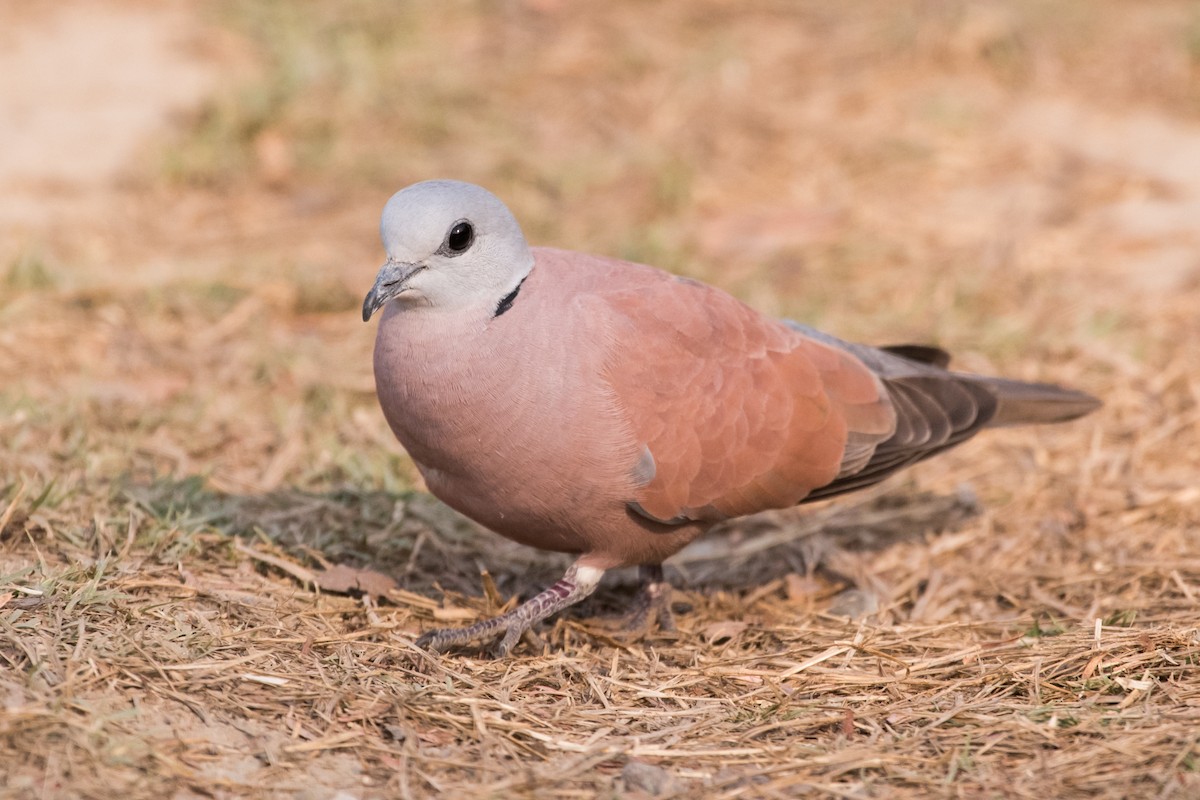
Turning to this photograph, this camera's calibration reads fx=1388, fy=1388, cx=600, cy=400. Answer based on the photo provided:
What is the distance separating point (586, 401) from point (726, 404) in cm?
51

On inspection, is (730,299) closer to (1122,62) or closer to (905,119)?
(905,119)

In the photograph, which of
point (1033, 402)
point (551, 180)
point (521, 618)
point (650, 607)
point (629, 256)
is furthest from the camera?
point (551, 180)

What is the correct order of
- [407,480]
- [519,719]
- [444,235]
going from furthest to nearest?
[407,480] < [444,235] < [519,719]

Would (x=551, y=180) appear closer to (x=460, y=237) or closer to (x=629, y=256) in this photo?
(x=629, y=256)

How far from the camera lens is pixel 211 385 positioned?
17.7 ft

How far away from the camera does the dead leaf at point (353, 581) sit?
4.03 m

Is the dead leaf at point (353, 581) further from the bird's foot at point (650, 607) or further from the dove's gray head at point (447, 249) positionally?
the dove's gray head at point (447, 249)

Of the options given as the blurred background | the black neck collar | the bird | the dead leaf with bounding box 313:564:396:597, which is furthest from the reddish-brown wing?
the blurred background

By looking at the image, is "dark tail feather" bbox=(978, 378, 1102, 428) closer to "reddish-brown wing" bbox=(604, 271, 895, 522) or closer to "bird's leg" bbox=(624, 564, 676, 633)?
"reddish-brown wing" bbox=(604, 271, 895, 522)

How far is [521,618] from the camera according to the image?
12.8ft

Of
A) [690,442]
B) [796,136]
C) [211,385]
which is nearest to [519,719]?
[690,442]

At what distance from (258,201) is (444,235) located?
379cm

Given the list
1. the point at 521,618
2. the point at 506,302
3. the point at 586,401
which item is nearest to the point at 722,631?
the point at 521,618

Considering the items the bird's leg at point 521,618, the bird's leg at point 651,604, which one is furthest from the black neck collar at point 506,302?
the bird's leg at point 651,604
